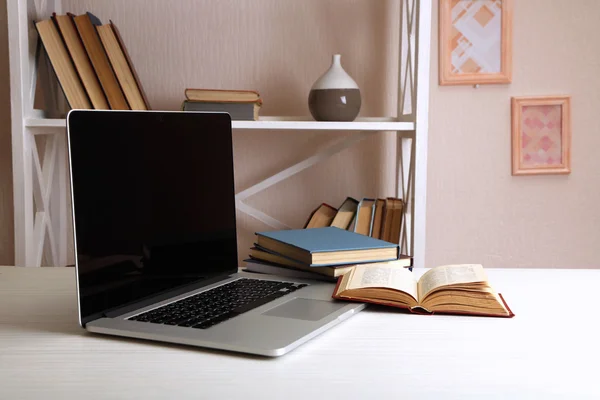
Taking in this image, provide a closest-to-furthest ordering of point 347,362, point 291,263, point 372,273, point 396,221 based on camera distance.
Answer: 1. point 347,362
2. point 372,273
3. point 291,263
4. point 396,221

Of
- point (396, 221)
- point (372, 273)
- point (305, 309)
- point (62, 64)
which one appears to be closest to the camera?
point (305, 309)

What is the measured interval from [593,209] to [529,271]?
0.80m

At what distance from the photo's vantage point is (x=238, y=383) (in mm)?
646

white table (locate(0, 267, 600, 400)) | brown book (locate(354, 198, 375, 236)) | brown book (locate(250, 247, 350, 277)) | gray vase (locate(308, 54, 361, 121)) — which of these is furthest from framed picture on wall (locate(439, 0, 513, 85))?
white table (locate(0, 267, 600, 400))

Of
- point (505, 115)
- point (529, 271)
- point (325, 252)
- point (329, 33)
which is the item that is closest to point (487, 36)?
point (505, 115)

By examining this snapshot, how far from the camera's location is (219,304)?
35.7 inches

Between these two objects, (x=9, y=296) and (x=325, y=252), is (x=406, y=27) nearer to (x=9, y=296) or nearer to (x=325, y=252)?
(x=325, y=252)

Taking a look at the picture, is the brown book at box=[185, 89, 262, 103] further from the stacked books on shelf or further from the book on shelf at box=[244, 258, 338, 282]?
the book on shelf at box=[244, 258, 338, 282]

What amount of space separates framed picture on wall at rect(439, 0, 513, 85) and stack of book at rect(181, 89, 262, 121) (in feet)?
1.93

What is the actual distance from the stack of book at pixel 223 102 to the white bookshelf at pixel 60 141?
4 centimetres

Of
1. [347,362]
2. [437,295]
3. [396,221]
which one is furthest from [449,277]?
[396,221]

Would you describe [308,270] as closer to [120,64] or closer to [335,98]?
[335,98]

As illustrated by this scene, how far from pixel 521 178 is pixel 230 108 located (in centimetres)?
87

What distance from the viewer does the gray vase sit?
62.4 inches
